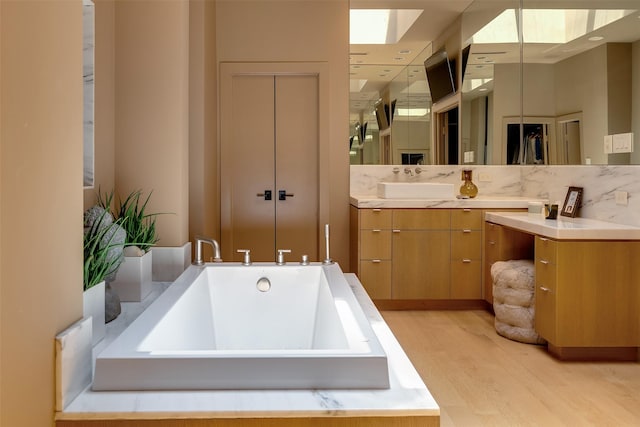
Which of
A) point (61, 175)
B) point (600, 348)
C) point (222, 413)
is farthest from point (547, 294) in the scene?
point (61, 175)

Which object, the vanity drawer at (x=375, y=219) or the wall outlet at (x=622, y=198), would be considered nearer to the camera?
the wall outlet at (x=622, y=198)

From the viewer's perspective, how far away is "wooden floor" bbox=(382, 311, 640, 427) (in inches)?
101

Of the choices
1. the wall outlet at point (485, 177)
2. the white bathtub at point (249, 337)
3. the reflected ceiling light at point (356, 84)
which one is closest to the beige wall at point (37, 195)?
the white bathtub at point (249, 337)

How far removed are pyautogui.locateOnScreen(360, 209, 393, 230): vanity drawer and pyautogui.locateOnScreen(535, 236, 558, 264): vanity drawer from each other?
1.28 meters

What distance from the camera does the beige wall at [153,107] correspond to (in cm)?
290

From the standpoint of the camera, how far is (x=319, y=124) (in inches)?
201

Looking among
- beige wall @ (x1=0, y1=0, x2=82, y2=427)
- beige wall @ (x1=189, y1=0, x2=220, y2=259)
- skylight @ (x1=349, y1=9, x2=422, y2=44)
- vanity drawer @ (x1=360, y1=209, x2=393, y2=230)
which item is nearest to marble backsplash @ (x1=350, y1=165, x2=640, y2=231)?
vanity drawer @ (x1=360, y1=209, x2=393, y2=230)

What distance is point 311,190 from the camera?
5172 millimetres

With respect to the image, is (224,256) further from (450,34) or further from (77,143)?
(77,143)

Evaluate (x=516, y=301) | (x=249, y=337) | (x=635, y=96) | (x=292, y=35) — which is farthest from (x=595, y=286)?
(x=292, y=35)

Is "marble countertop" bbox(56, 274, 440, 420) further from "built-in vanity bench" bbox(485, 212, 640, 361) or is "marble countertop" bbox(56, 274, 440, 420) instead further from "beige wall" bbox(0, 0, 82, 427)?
"built-in vanity bench" bbox(485, 212, 640, 361)

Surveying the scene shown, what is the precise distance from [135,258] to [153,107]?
89cm

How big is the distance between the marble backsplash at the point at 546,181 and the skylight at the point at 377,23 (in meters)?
1.13

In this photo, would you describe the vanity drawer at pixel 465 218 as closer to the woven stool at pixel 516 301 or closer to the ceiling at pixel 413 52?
the woven stool at pixel 516 301
